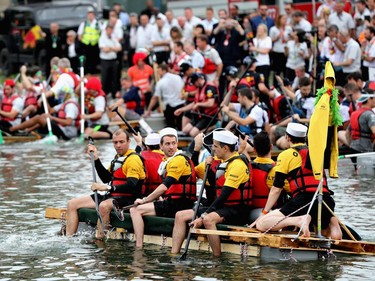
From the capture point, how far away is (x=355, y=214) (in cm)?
1592

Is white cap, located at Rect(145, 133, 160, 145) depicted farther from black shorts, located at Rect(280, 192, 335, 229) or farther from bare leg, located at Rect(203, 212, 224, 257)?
black shorts, located at Rect(280, 192, 335, 229)

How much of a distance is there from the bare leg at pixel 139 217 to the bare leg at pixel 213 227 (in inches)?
41.2

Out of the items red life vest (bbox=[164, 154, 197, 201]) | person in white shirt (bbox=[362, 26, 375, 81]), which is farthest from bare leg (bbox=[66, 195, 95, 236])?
person in white shirt (bbox=[362, 26, 375, 81])

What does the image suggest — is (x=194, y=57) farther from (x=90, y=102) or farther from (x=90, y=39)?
(x=90, y=39)

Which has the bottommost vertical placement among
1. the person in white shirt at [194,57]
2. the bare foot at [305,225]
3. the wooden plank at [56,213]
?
the wooden plank at [56,213]

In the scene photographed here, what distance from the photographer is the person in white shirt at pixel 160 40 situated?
29.4 m

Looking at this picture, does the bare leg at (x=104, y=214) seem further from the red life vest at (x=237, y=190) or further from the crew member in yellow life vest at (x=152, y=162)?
the red life vest at (x=237, y=190)

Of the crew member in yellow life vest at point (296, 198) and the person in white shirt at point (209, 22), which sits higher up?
the person in white shirt at point (209, 22)

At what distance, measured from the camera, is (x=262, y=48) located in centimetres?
2647

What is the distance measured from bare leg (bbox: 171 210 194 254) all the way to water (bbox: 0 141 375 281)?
149 mm

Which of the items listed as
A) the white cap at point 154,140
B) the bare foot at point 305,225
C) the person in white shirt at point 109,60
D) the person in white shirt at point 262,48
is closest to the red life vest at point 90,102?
the person in white shirt at point 262,48

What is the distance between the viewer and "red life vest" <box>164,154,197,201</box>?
13.9 metres

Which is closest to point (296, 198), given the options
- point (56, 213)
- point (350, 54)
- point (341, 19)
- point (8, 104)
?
point (56, 213)

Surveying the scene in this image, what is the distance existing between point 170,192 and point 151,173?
25.4 inches
